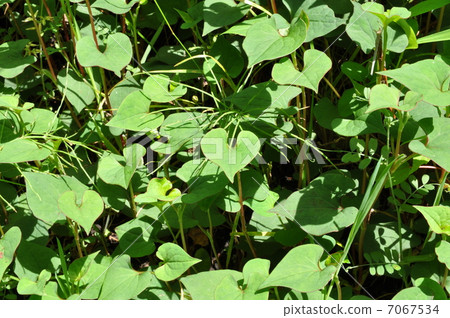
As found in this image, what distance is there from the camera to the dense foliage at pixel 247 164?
3.38ft

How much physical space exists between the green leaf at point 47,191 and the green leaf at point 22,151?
1.8 inches

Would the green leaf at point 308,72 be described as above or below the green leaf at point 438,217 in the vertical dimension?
above

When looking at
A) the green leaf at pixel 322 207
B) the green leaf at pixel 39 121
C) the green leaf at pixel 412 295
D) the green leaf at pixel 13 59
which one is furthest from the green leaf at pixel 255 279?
the green leaf at pixel 13 59

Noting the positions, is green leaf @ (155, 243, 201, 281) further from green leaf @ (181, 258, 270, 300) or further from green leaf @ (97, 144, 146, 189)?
green leaf @ (97, 144, 146, 189)

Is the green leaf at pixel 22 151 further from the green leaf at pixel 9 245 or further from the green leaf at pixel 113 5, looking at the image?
the green leaf at pixel 113 5

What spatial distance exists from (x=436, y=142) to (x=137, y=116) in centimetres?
62

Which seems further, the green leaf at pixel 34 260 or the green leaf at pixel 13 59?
the green leaf at pixel 13 59

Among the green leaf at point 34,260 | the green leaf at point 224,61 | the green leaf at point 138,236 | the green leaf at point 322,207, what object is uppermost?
the green leaf at point 224,61

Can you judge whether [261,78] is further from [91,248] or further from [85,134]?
[91,248]

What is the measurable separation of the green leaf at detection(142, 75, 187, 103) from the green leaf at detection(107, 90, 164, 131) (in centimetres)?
2

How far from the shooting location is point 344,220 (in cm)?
109

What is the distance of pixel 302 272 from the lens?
986 millimetres

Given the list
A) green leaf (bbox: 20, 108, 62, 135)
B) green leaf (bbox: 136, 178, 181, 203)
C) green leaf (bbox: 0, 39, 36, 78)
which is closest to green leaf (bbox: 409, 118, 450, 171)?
green leaf (bbox: 136, 178, 181, 203)

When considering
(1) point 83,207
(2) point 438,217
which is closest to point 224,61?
(1) point 83,207
